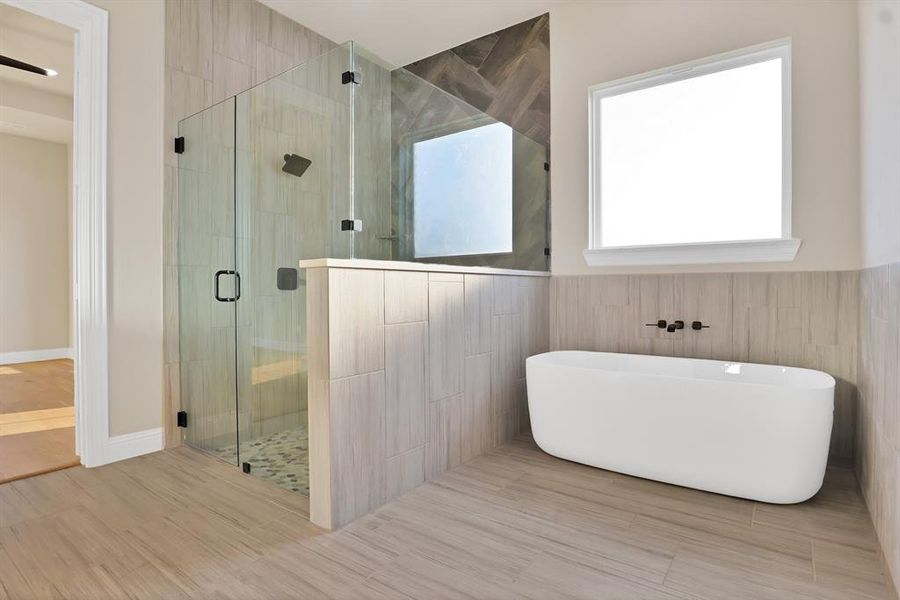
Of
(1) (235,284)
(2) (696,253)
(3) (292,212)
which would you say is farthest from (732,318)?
(1) (235,284)

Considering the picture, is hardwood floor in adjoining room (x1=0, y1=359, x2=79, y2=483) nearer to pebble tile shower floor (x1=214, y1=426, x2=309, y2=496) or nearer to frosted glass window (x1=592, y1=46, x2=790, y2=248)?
pebble tile shower floor (x1=214, y1=426, x2=309, y2=496)

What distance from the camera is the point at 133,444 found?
2.43m

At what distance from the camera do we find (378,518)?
176 centimetres

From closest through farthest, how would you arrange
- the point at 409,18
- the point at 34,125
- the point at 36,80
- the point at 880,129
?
the point at 880,129 → the point at 409,18 → the point at 36,80 → the point at 34,125

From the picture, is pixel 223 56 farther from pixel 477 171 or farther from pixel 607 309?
pixel 607 309

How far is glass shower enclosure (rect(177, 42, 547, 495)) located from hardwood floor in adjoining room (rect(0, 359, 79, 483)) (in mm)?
652

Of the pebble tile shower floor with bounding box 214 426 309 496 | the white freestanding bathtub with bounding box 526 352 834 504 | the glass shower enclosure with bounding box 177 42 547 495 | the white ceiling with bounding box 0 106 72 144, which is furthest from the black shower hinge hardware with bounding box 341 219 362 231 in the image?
the white ceiling with bounding box 0 106 72 144

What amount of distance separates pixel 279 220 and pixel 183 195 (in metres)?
0.85

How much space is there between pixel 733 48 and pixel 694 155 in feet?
1.81

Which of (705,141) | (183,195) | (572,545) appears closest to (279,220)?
(183,195)

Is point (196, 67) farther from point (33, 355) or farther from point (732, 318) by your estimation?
point (33, 355)

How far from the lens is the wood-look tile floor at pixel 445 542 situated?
1.35 meters

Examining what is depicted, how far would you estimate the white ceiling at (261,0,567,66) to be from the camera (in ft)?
10.2

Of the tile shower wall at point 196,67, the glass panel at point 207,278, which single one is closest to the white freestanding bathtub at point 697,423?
the glass panel at point 207,278
